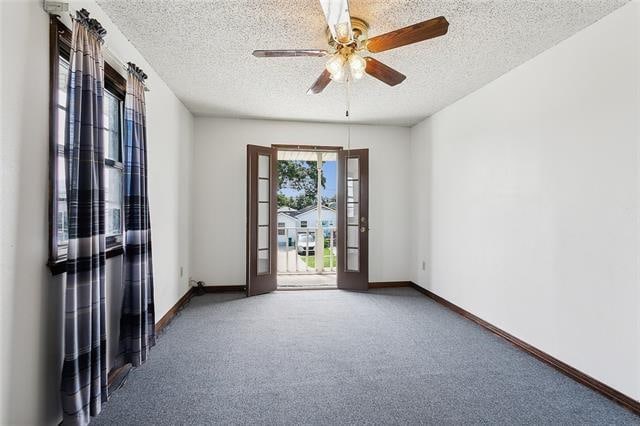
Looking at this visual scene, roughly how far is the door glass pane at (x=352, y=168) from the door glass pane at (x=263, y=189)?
125 cm

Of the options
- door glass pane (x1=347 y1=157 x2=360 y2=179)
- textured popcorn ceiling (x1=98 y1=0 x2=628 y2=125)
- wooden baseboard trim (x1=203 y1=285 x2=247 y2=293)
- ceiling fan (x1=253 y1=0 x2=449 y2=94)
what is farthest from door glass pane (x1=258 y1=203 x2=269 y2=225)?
ceiling fan (x1=253 y1=0 x2=449 y2=94)

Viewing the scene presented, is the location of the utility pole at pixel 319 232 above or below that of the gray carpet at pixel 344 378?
above

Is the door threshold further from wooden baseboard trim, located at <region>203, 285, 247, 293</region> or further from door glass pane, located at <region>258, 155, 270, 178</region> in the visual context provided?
door glass pane, located at <region>258, 155, 270, 178</region>

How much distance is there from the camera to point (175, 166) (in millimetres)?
3619

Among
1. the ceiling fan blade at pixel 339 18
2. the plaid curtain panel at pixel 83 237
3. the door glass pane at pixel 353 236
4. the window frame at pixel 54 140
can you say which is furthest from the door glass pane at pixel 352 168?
the window frame at pixel 54 140

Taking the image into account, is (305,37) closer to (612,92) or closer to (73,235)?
(73,235)

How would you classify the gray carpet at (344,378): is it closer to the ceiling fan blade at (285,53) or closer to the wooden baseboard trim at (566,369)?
the wooden baseboard trim at (566,369)

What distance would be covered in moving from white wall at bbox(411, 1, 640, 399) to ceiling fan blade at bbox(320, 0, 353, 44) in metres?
1.76

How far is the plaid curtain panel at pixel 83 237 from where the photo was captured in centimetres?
156

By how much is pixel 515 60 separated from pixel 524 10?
78 cm

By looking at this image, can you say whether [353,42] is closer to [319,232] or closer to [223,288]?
[223,288]

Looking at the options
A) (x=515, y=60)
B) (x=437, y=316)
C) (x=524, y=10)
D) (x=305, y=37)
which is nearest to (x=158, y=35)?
(x=305, y=37)

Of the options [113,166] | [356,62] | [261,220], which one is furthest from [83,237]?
[261,220]

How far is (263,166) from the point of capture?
14.6 feet
